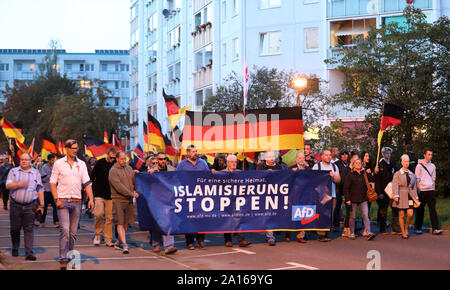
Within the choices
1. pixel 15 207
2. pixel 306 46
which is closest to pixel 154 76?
pixel 306 46

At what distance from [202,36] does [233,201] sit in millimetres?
41099

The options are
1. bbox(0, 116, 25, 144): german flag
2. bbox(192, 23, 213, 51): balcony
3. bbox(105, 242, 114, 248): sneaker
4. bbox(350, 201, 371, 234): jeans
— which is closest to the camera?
bbox(105, 242, 114, 248): sneaker

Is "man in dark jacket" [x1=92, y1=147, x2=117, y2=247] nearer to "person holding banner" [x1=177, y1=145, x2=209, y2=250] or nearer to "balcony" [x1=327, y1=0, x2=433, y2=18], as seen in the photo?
"person holding banner" [x1=177, y1=145, x2=209, y2=250]

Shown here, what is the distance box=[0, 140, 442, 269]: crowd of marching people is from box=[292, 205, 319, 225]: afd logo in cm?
36

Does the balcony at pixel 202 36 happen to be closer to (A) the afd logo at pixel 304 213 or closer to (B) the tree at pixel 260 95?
(B) the tree at pixel 260 95

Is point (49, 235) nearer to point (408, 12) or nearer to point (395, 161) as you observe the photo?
point (395, 161)

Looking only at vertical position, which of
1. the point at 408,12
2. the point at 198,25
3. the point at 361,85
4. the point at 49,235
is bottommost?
the point at 49,235

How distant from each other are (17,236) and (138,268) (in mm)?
2722

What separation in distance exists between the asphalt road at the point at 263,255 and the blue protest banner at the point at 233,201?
454mm

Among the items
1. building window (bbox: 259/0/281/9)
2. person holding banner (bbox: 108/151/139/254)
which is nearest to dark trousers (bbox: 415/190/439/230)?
person holding banner (bbox: 108/151/139/254)

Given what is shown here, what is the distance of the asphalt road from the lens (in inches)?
453

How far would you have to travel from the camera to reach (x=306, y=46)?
4609 centimetres

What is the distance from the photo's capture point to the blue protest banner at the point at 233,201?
1384 cm

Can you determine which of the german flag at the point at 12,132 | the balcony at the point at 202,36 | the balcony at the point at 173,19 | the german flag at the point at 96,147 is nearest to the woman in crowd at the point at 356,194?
the german flag at the point at 96,147
